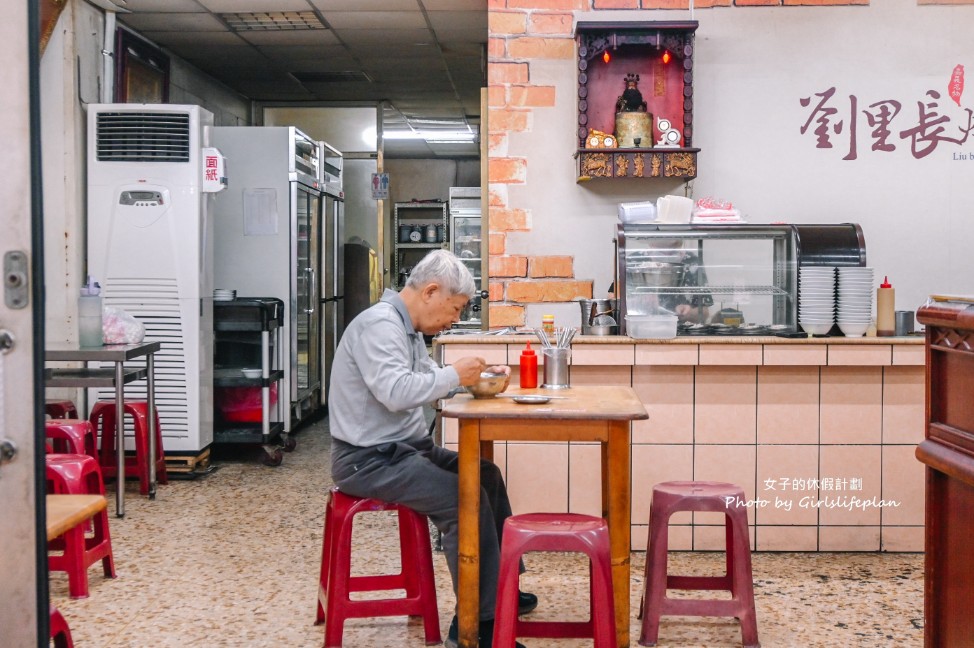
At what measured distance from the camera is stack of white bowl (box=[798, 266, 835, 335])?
4059mm

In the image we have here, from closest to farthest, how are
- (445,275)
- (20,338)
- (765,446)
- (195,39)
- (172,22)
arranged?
1. (20,338)
2. (445,275)
3. (765,446)
4. (172,22)
5. (195,39)

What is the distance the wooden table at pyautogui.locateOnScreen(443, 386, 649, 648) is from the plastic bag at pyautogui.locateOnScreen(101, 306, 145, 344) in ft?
9.02

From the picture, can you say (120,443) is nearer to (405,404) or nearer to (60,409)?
(60,409)

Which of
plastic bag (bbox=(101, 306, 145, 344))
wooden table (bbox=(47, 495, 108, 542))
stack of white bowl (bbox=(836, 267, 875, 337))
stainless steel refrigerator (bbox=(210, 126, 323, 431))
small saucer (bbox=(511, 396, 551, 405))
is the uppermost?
A: stainless steel refrigerator (bbox=(210, 126, 323, 431))

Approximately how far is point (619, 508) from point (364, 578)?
97 centimetres

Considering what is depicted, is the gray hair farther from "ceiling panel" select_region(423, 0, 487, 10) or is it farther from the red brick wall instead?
"ceiling panel" select_region(423, 0, 487, 10)

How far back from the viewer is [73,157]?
5574 mm

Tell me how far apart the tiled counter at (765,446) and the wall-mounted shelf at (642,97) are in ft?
3.92

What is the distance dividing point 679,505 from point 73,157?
4.33 meters

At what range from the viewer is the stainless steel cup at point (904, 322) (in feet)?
13.7

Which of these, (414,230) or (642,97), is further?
(414,230)

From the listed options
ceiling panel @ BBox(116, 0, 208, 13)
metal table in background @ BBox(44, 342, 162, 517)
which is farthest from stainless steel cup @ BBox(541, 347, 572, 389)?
ceiling panel @ BBox(116, 0, 208, 13)

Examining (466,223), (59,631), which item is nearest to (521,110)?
(59,631)

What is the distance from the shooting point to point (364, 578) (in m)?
3.20
